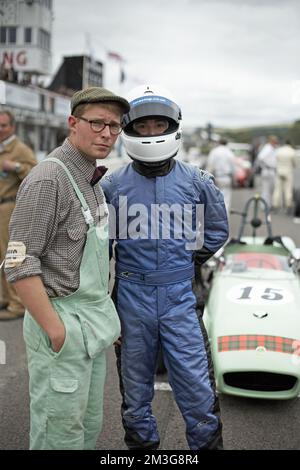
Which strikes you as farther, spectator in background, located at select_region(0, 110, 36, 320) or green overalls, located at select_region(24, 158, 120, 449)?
spectator in background, located at select_region(0, 110, 36, 320)

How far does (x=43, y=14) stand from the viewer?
348 centimetres

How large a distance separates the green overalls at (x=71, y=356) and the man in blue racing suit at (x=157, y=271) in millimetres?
372

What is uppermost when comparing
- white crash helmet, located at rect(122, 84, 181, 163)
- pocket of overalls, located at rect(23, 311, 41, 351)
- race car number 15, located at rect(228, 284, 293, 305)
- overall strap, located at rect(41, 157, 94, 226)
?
Answer: white crash helmet, located at rect(122, 84, 181, 163)

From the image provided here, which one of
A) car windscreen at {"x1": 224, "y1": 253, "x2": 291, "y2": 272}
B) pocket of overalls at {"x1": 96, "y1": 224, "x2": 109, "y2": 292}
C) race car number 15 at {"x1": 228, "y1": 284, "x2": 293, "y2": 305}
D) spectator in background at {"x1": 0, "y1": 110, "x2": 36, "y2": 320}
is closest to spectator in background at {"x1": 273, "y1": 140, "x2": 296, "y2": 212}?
car windscreen at {"x1": 224, "y1": 253, "x2": 291, "y2": 272}

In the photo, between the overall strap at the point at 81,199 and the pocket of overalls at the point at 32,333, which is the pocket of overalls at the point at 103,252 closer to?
the overall strap at the point at 81,199

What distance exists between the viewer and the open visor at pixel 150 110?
2355 mm

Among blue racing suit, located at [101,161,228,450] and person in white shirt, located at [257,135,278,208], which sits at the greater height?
person in white shirt, located at [257,135,278,208]

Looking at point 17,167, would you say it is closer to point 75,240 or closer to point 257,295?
point 257,295

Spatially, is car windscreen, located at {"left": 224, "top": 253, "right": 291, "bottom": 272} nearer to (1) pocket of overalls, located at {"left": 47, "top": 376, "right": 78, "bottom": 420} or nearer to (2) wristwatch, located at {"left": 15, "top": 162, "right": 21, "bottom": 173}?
(2) wristwatch, located at {"left": 15, "top": 162, "right": 21, "bottom": 173}

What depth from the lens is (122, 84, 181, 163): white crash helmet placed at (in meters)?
2.36

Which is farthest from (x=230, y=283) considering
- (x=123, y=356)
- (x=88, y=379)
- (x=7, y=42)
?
(x=7, y=42)

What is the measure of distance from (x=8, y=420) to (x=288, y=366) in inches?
65.0

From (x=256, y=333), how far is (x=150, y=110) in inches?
61.9

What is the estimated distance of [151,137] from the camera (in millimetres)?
2361
